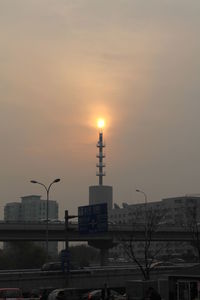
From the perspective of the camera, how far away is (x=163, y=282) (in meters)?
35.0

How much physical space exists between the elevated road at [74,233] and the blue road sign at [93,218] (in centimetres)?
2570

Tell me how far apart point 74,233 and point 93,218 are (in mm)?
35560

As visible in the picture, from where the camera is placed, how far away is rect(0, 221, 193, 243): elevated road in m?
74.7

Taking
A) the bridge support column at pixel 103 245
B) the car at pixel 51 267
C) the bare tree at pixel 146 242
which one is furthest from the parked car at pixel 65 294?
the bridge support column at pixel 103 245

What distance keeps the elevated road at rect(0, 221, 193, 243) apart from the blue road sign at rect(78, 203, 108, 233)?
84.3 ft

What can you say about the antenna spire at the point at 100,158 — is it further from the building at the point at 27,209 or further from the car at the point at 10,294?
the car at the point at 10,294

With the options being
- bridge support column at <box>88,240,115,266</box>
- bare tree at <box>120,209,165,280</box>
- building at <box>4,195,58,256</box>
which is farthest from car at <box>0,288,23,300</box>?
building at <box>4,195,58,256</box>

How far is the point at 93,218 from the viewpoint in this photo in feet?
136

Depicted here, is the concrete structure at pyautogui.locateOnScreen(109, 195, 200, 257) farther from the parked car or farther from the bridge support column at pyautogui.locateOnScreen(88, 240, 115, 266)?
the parked car

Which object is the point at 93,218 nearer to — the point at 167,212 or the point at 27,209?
the point at 167,212

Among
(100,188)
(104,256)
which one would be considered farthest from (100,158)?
(104,256)

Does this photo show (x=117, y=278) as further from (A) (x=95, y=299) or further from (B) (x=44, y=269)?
(A) (x=95, y=299)

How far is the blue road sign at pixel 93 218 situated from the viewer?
133ft

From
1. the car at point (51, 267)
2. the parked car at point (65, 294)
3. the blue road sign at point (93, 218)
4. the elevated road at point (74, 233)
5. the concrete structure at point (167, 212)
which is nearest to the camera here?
the parked car at point (65, 294)
